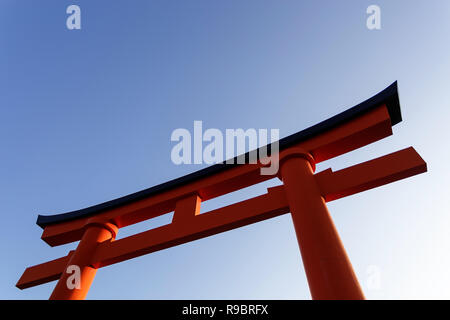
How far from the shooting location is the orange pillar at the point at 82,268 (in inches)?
110

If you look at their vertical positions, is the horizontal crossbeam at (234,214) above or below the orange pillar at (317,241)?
above

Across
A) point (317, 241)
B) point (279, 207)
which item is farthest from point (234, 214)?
point (317, 241)

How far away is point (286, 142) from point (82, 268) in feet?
9.12

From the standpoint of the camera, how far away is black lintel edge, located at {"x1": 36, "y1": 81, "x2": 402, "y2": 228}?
2.96m

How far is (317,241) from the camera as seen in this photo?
1.97 m

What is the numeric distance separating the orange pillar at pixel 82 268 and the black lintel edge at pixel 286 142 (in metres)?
0.40

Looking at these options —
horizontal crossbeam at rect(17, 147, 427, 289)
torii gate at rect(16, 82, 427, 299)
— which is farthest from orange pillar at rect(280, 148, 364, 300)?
horizontal crossbeam at rect(17, 147, 427, 289)

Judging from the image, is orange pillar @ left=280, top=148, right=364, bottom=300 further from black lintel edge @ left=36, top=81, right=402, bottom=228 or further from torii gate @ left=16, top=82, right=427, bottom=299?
black lintel edge @ left=36, top=81, right=402, bottom=228

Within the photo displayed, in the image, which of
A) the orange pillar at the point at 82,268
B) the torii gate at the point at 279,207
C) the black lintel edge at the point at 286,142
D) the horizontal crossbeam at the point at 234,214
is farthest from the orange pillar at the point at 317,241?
the orange pillar at the point at 82,268

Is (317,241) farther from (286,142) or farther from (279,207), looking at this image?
(286,142)

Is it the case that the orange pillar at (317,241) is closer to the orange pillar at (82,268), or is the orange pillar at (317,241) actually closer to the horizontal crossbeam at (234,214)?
the horizontal crossbeam at (234,214)

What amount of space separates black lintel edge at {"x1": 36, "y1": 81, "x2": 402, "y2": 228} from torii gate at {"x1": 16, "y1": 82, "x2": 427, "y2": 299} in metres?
0.01

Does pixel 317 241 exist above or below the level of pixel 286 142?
below
